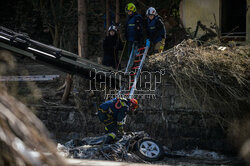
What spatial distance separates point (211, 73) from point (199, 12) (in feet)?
14.4

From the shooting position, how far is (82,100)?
10.2 metres

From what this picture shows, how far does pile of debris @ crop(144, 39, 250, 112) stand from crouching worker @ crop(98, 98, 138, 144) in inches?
65.2

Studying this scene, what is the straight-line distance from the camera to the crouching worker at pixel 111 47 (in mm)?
9219

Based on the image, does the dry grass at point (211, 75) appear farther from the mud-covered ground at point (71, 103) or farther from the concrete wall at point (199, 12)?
the concrete wall at point (199, 12)

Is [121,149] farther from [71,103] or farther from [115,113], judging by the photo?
[71,103]

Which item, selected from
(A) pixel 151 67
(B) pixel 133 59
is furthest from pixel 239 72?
(B) pixel 133 59

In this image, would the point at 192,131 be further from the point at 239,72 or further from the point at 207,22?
the point at 207,22

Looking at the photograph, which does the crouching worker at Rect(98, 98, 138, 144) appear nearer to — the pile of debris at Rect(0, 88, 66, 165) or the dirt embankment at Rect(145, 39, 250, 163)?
the dirt embankment at Rect(145, 39, 250, 163)

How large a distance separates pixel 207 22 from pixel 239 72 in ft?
13.7

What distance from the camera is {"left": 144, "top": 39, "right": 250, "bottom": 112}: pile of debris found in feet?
26.6

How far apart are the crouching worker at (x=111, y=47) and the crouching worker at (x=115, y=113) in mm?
2183

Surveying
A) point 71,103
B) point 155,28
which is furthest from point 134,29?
point 71,103

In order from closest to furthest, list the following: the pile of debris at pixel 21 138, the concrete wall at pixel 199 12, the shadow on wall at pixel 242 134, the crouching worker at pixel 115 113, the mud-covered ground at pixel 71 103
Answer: the pile of debris at pixel 21 138
the crouching worker at pixel 115 113
the mud-covered ground at pixel 71 103
the shadow on wall at pixel 242 134
the concrete wall at pixel 199 12

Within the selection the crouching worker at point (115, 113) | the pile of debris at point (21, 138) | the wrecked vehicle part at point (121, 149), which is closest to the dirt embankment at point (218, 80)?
the crouching worker at point (115, 113)
